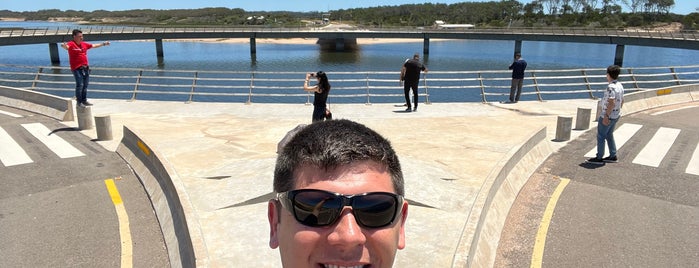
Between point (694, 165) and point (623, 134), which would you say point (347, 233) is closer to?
point (694, 165)

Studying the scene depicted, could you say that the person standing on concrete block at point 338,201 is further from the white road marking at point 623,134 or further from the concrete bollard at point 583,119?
the concrete bollard at point 583,119

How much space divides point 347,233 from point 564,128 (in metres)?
11.3

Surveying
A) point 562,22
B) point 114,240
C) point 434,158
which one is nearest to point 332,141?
point 114,240

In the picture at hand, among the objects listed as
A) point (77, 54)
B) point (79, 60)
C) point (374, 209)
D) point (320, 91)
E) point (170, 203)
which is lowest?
point (170, 203)

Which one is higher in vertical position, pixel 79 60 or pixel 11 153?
pixel 79 60

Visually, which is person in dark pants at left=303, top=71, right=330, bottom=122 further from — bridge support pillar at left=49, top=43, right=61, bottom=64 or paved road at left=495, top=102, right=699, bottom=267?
bridge support pillar at left=49, top=43, right=61, bottom=64

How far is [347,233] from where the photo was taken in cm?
179

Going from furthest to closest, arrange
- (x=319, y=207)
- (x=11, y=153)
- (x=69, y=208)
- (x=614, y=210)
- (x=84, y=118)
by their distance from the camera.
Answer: (x=84, y=118) < (x=11, y=153) < (x=614, y=210) < (x=69, y=208) < (x=319, y=207)

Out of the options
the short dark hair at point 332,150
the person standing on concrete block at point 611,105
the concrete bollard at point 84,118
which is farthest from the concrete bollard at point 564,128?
the concrete bollard at point 84,118

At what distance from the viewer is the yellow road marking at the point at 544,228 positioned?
19.5 feet

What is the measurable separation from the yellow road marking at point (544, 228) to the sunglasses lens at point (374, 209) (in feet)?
14.7

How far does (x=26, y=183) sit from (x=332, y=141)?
8521 mm

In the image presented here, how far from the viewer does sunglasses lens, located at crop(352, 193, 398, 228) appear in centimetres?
180

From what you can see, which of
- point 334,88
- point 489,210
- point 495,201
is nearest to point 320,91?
point 334,88
